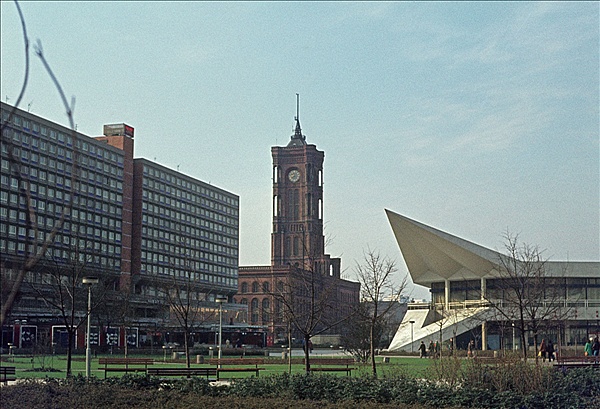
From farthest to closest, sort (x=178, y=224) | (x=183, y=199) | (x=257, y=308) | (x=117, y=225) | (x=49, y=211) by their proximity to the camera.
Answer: (x=257, y=308) → (x=183, y=199) → (x=178, y=224) → (x=117, y=225) → (x=49, y=211)

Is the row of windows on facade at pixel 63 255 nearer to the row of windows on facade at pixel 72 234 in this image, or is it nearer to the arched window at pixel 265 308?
the row of windows on facade at pixel 72 234

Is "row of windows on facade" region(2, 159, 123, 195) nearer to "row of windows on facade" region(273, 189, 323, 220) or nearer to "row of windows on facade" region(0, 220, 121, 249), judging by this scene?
"row of windows on facade" region(0, 220, 121, 249)

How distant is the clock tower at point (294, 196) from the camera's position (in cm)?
14312

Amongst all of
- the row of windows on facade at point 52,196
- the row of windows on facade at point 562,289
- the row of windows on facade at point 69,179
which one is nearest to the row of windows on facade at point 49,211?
the row of windows on facade at point 52,196

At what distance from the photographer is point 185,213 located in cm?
10631

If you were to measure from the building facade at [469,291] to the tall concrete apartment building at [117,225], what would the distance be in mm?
22112

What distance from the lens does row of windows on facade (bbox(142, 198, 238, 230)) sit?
323ft

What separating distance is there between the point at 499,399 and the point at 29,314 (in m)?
60.8

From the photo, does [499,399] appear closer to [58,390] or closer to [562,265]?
[58,390]

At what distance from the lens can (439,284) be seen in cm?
8331

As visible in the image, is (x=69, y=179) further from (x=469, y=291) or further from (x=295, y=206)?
(x=295, y=206)

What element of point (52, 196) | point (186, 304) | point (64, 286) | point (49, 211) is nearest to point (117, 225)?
point (52, 196)

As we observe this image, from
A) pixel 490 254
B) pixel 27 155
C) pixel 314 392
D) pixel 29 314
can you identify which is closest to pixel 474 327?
pixel 490 254

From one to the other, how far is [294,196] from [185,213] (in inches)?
1678
